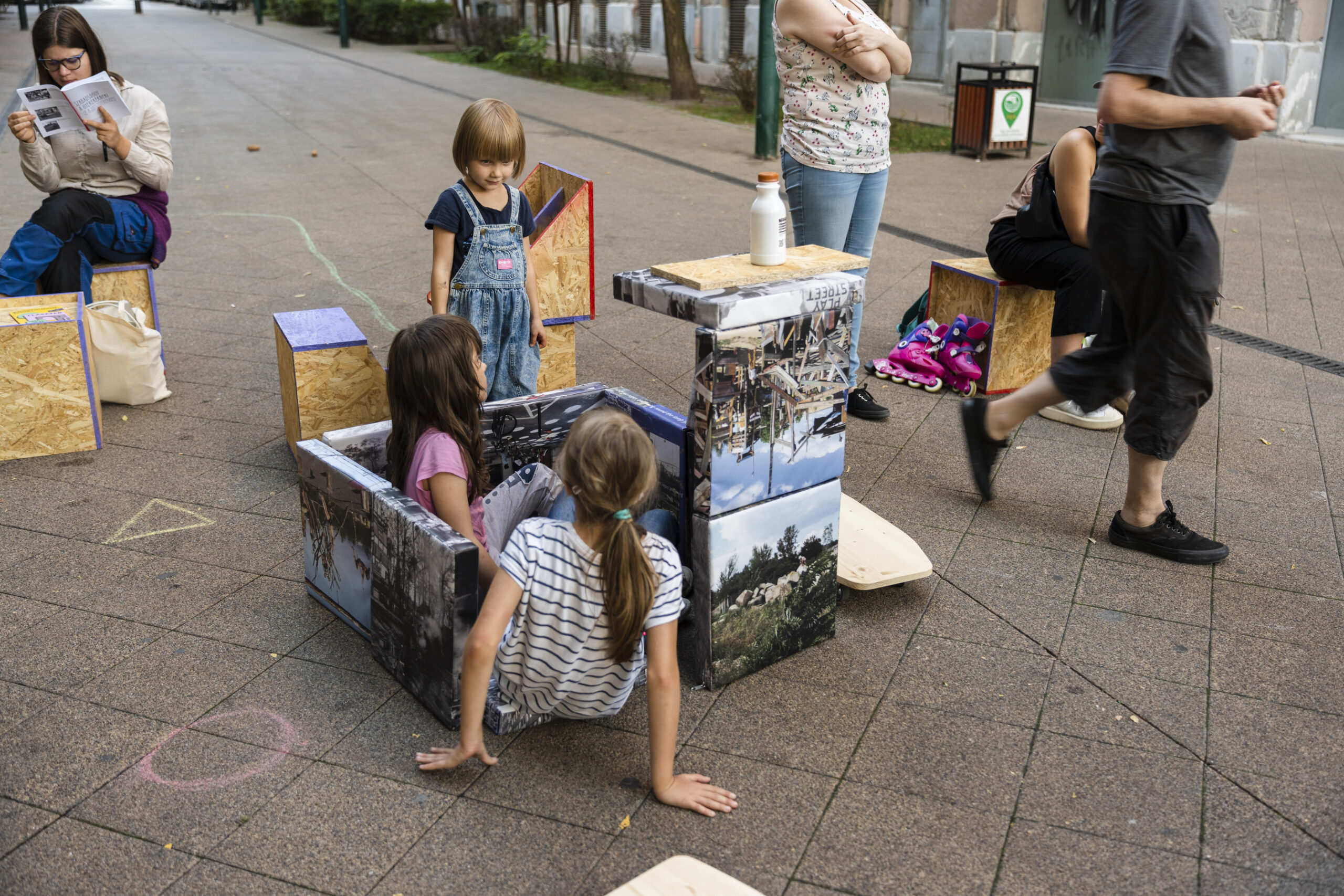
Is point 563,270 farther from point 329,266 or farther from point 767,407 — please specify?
point 329,266

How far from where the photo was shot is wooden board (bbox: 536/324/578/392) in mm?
4922

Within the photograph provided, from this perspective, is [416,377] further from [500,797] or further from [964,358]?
[964,358]

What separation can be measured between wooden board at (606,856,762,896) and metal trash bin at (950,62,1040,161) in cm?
1079

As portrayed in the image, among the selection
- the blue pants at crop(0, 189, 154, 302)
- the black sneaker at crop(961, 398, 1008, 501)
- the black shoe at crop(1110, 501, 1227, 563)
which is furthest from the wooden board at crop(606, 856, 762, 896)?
the blue pants at crop(0, 189, 154, 302)

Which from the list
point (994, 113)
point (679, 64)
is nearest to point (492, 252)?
point (994, 113)

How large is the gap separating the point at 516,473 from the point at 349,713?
841 mm

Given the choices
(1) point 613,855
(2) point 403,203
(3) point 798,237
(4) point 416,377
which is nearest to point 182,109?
(2) point 403,203

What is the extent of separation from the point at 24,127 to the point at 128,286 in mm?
803

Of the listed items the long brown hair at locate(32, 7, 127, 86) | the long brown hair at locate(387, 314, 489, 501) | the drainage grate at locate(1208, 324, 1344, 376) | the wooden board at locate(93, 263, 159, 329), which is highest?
the long brown hair at locate(32, 7, 127, 86)

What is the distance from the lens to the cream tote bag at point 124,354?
479 cm

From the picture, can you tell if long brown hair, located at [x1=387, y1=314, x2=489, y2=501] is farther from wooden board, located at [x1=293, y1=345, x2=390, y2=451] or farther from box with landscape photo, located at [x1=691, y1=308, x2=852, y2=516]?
wooden board, located at [x1=293, y1=345, x2=390, y2=451]

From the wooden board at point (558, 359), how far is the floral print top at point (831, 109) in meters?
1.24

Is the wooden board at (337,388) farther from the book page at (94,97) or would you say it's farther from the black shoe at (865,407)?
the black shoe at (865,407)

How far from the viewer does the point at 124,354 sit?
16.1ft
